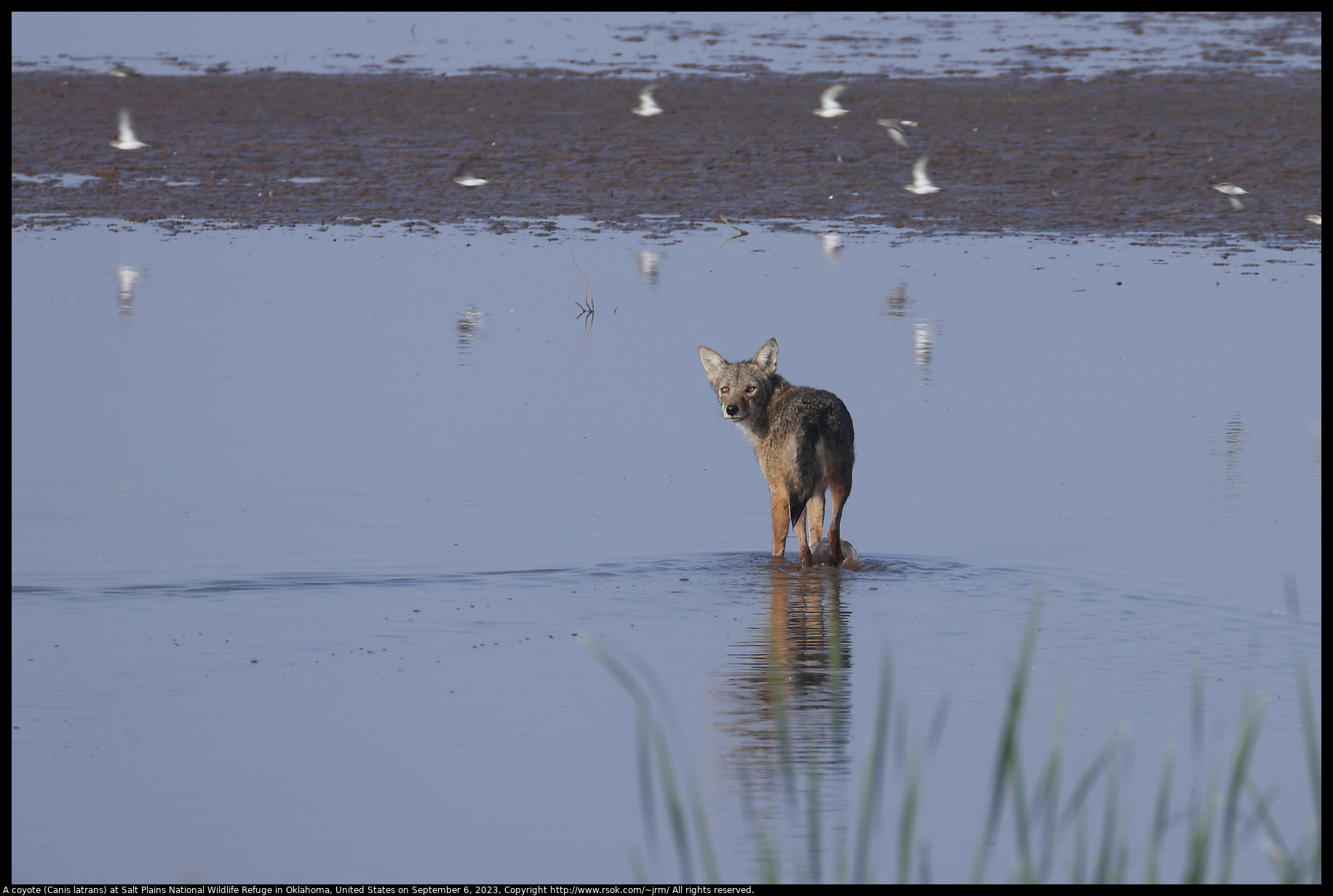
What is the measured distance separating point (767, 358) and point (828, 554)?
112 centimetres

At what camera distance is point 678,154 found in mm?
27531

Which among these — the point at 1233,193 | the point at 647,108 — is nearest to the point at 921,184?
the point at 1233,193

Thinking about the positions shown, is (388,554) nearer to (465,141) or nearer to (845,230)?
(845,230)

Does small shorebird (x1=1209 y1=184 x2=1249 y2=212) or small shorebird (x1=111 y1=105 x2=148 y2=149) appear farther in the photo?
small shorebird (x1=111 y1=105 x2=148 y2=149)

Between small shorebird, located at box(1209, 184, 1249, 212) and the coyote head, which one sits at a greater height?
small shorebird, located at box(1209, 184, 1249, 212)

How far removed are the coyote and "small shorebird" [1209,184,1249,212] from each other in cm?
1520

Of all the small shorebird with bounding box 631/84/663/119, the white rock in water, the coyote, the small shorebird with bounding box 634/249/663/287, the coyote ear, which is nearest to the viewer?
the white rock in water

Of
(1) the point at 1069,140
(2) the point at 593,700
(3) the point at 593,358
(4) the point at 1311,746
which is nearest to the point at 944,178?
(1) the point at 1069,140

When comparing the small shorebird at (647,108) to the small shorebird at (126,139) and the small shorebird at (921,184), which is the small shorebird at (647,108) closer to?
the small shorebird at (921,184)

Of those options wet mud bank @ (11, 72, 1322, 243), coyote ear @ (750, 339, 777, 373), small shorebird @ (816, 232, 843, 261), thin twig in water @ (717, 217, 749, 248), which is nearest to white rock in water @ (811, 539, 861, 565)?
coyote ear @ (750, 339, 777, 373)

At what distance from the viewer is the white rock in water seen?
8961 mm

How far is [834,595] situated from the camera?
330 inches

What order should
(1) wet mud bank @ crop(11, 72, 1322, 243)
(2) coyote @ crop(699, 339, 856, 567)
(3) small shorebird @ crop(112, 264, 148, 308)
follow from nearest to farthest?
(2) coyote @ crop(699, 339, 856, 567) < (3) small shorebird @ crop(112, 264, 148, 308) < (1) wet mud bank @ crop(11, 72, 1322, 243)

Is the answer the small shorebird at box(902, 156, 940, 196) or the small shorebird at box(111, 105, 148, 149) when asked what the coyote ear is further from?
the small shorebird at box(111, 105, 148, 149)
